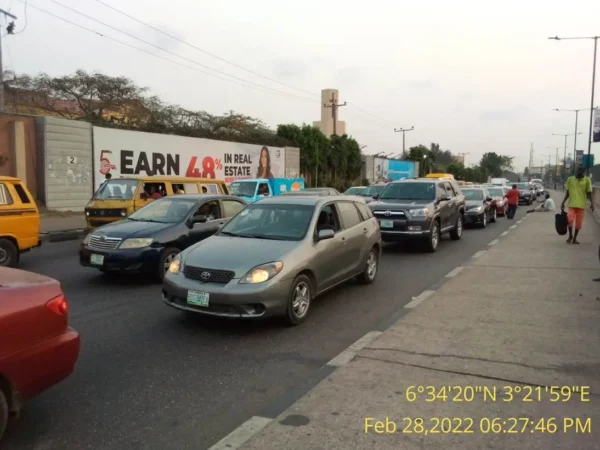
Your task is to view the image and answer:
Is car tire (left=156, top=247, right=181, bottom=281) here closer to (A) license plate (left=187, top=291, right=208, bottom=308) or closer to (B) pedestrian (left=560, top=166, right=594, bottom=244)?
(A) license plate (left=187, top=291, right=208, bottom=308)

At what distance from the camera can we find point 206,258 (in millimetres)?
6023

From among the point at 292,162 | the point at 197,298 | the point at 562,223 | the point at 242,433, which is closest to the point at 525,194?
the point at 292,162

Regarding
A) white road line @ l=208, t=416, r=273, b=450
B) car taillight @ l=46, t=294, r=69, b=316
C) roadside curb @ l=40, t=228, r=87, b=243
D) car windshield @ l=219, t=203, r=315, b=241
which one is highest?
car windshield @ l=219, t=203, r=315, b=241

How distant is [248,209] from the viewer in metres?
7.57

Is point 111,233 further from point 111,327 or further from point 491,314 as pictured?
point 491,314

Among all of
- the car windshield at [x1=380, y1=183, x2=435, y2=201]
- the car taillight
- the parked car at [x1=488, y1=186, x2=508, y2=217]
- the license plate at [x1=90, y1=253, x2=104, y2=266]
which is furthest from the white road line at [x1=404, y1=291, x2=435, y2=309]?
the parked car at [x1=488, y1=186, x2=508, y2=217]

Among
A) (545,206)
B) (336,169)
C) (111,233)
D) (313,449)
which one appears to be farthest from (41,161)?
(336,169)

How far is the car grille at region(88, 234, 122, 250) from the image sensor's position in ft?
26.9

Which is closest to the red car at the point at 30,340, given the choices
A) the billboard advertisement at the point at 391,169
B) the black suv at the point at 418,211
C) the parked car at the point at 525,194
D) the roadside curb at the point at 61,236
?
the black suv at the point at 418,211

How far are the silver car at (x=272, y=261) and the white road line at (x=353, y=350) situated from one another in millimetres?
919

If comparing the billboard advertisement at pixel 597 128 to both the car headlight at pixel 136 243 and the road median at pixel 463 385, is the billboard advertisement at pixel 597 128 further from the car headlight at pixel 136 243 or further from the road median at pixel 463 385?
the car headlight at pixel 136 243

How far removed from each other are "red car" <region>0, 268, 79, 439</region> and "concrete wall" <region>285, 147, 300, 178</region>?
113 ft

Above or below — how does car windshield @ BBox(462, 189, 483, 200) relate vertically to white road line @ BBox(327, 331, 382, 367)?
above

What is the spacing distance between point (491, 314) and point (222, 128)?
3674cm
